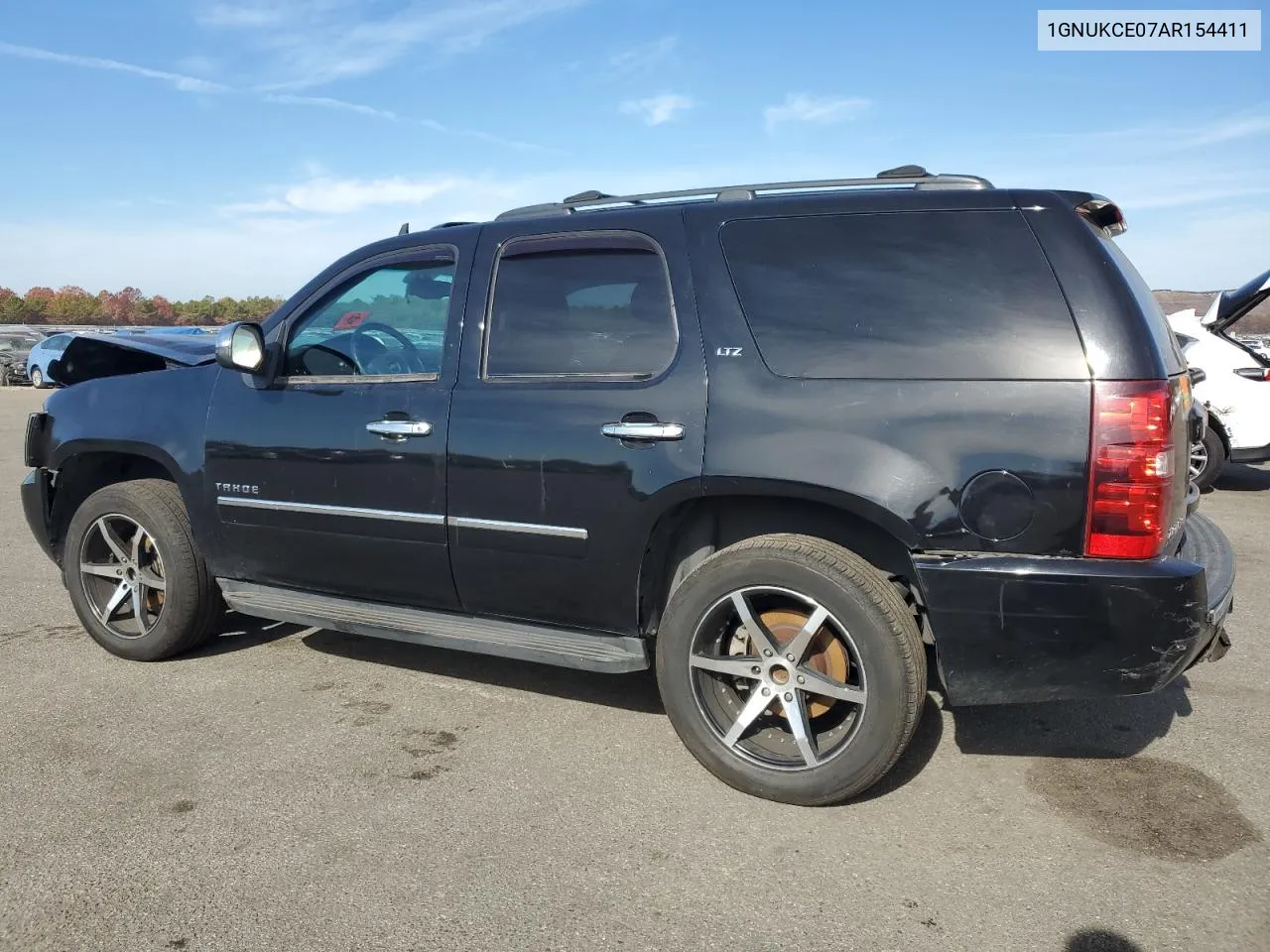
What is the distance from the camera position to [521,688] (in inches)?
165

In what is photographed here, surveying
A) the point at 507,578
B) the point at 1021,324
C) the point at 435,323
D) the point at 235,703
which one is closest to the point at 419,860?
the point at 507,578

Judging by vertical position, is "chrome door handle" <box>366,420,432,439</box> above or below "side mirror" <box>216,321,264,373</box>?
below

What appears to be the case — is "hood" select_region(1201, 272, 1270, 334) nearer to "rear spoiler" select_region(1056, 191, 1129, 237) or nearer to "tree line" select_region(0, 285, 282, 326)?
"rear spoiler" select_region(1056, 191, 1129, 237)

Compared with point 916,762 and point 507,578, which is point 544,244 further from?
point 916,762

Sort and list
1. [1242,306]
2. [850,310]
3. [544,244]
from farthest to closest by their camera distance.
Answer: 1. [1242,306]
2. [544,244]
3. [850,310]

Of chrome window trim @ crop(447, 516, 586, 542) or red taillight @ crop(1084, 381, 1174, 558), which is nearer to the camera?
red taillight @ crop(1084, 381, 1174, 558)

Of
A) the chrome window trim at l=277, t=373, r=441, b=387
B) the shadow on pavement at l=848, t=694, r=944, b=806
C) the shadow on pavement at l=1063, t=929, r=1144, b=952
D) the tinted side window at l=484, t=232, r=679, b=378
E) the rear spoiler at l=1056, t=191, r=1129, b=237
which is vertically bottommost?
the shadow on pavement at l=848, t=694, r=944, b=806

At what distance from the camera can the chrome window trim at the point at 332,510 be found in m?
3.73

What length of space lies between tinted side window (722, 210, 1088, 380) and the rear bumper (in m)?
0.56

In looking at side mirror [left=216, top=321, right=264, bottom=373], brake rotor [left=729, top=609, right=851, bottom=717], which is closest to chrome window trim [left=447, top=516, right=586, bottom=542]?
brake rotor [left=729, top=609, right=851, bottom=717]

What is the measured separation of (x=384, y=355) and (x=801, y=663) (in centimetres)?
206

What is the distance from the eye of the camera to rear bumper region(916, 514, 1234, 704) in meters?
2.78

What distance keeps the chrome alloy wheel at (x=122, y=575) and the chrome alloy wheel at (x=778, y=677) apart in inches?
103

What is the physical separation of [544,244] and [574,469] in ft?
2.96
